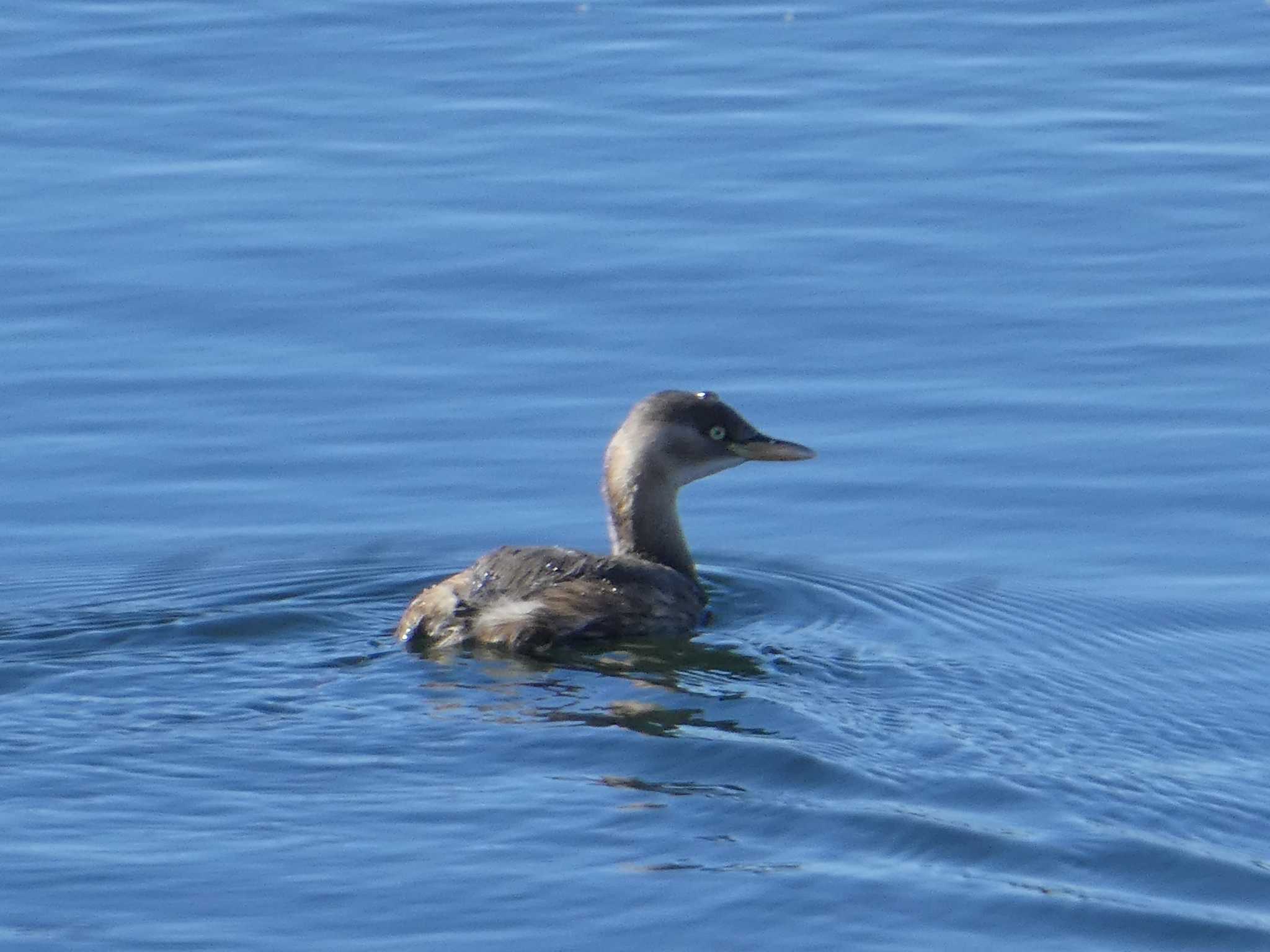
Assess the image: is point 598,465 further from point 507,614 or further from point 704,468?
point 507,614

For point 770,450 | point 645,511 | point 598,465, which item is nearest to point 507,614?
point 645,511

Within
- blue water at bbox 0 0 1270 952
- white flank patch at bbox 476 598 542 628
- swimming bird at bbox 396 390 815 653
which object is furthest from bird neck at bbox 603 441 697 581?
white flank patch at bbox 476 598 542 628

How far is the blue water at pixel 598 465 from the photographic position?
310 inches

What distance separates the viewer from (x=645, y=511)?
37.4ft

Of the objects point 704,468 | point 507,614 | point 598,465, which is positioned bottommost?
point 507,614

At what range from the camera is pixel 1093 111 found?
17.8m

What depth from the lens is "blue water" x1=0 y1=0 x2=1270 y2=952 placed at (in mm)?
7879

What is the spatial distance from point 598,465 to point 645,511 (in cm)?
129

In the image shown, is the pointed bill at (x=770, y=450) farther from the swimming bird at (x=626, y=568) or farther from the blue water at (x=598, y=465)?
the blue water at (x=598, y=465)

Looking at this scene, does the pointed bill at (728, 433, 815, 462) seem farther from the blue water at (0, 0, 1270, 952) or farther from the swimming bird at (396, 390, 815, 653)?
the blue water at (0, 0, 1270, 952)

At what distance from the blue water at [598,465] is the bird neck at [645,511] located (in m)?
0.32

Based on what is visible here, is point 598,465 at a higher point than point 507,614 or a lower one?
higher

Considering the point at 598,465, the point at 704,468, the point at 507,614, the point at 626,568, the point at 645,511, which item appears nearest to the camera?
the point at 507,614

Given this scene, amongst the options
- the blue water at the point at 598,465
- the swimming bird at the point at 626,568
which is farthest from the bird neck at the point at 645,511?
the blue water at the point at 598,465
